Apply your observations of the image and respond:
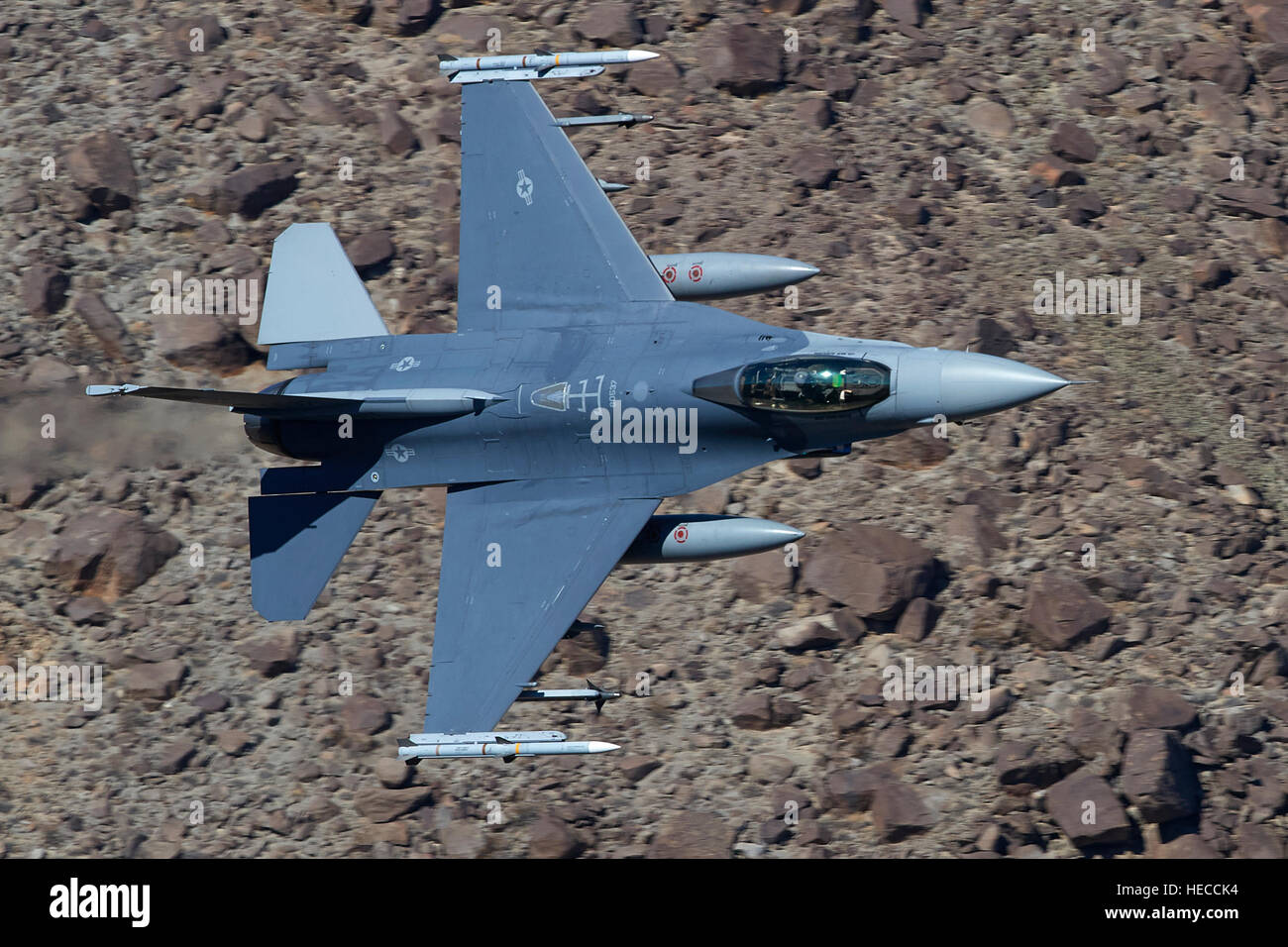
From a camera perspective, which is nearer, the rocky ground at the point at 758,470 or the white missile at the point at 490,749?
the white missile at the point at 490,749

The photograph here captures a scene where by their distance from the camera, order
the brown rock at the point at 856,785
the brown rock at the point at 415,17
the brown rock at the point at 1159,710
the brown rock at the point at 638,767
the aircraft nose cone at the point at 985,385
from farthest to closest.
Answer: the brown rock at the point at 415,17
the brown rock at the point at 638,767
the brown rock at the point at 1159,710
the brown rock at the point at 856,785
the aircraft nose cone at the point at 985,385

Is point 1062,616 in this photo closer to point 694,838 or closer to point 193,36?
point 694,838

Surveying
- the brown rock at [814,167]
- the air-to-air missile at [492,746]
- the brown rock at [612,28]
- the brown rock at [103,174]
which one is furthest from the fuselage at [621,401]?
the brown rock at [612,28]

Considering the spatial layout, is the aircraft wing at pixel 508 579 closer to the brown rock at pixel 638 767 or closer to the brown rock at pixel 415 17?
the brown rock at pixel 638 767

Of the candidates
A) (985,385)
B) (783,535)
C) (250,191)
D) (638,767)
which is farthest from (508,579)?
(250,191)

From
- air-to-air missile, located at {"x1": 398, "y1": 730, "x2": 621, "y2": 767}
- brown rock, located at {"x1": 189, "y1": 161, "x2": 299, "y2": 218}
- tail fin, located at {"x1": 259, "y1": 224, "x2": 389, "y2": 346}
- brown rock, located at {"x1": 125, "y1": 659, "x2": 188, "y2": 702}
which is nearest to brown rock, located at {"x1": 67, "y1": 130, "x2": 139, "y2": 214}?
brown rock, located at {"x1": 189, "y1": 161, "x2": 299, "y2": 218}

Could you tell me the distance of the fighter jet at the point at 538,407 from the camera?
73.8 ft

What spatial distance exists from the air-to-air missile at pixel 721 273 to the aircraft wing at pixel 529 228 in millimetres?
646

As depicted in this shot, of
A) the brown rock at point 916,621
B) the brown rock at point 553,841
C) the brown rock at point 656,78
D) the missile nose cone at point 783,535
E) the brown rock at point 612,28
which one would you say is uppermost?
the brown rock at point 612,28

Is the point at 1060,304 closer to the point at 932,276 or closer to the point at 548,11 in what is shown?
the point at 932,276

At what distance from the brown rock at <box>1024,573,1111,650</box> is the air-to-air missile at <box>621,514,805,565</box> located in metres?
6.56

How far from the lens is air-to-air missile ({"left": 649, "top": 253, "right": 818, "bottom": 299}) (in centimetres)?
2455

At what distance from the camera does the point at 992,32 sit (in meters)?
35.5

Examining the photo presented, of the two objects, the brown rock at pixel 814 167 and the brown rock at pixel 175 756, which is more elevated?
the brown rock at pixel 814 167
